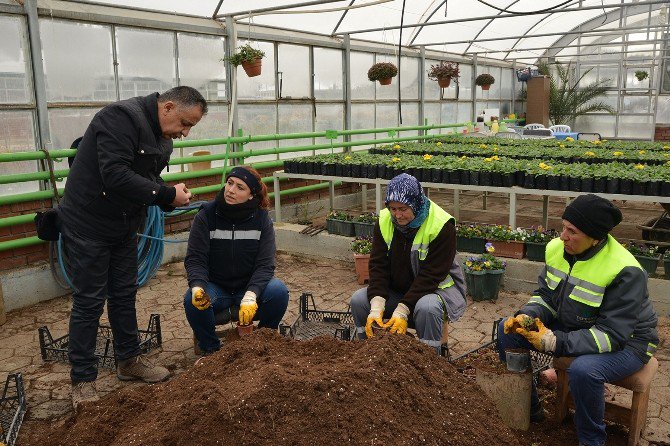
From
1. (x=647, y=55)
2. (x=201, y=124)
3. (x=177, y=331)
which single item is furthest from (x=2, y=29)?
(x=647, y=55)

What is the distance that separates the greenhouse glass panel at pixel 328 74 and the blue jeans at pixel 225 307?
21.2 feet

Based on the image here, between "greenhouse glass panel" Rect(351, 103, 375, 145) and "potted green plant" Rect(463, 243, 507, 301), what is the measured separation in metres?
5.82

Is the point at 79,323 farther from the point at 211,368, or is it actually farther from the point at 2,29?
the point at 2,29

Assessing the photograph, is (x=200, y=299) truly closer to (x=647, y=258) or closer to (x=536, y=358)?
(x=536, y=358)

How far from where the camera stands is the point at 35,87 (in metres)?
5.87

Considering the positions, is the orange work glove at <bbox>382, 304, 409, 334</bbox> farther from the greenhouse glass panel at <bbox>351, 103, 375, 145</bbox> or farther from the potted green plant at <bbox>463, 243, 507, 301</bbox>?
the greenhouse glass panel at <bbox>351, 103, 375, 145</bbox>

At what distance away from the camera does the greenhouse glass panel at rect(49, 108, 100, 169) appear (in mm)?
6121

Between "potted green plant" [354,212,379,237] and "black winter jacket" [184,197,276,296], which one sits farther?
"potted green plant" [354,212,379,237]

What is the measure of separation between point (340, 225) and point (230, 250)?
309 cm

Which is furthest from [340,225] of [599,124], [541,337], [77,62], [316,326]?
[599,124]

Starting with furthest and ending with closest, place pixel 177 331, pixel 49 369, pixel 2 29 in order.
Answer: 1. pixel 2 29
2. pixel 177 331
3. pixel 49 369

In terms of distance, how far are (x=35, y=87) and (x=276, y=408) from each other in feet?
16.3

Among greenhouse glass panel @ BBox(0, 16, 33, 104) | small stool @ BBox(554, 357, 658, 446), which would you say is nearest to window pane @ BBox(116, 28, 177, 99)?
greenhouse glass panel @ BBox(0, 16, 33, 104)

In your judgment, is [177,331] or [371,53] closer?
[177,331]
